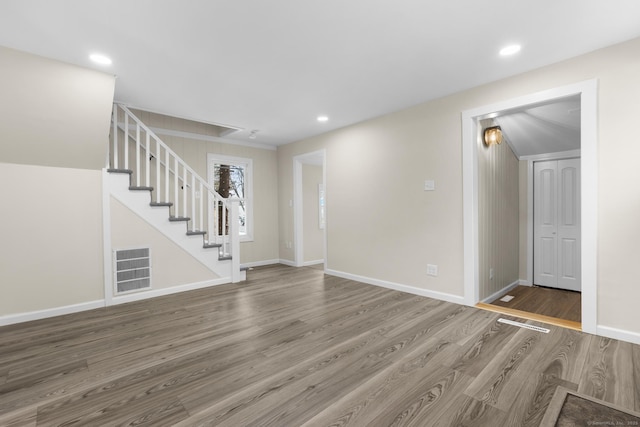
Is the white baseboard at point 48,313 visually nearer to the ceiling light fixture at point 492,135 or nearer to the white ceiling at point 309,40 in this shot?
the white ceiling at point 309,40

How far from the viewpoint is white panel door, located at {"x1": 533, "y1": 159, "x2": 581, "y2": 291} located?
13.7 feet

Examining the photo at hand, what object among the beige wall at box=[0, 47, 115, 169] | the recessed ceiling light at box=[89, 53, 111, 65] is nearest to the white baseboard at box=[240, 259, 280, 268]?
the beige wall at box=[0, 47, 115, 169]

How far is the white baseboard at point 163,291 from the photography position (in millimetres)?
3589

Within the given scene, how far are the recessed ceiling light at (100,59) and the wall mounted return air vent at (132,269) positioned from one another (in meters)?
2.07

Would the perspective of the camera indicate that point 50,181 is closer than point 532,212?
Yes

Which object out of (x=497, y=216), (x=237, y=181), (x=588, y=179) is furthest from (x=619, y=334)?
(x=237, y=181)

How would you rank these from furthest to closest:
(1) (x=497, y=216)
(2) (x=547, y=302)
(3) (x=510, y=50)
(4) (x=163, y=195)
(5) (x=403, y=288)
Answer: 1. (4) (x=163, y=195)
2. (5) (x=403, y=288)
3. (1) (x=497, y=216)
4. (2) (x=547, y=302)
5. (3) (x=510, y=50)

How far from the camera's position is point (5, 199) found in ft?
9.76

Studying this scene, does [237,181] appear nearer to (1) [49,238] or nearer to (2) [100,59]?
(1) [49,238]

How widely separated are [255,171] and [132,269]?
2940 mm

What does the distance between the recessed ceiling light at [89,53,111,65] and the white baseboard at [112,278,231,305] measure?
101 inches

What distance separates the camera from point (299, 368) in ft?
6.83

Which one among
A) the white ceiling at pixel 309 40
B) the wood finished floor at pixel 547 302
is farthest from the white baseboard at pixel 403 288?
the white ceiling at pixel 309 40

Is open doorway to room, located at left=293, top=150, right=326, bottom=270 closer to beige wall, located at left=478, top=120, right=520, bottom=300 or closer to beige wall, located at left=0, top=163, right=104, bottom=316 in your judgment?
beige wall, located at left=478, top=120, right=520, bottom=300
